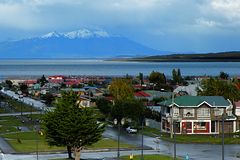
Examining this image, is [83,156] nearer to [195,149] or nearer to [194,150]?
[194,150]

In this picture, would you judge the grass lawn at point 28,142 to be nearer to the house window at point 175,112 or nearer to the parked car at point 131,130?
the parked car at point 131,130

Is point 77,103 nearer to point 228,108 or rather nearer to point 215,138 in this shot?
point 215,138

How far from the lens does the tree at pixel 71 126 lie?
47.9 meters

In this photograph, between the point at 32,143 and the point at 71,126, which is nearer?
the point at 71,126

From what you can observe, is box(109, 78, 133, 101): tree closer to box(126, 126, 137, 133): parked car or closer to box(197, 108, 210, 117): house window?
box(126, 126, 137, 133): parked car

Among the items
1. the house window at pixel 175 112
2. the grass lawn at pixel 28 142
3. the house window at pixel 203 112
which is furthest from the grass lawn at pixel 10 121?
the house window at pixel 203 112

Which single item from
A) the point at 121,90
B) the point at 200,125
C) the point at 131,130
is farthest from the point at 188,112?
the point at 121,90

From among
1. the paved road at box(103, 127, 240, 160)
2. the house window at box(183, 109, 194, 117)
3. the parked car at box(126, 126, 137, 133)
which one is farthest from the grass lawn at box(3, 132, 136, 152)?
the house window at box(183, 109, 194, 117)

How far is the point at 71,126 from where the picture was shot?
47875 millimetres

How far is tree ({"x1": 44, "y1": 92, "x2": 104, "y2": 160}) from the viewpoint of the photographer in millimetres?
47919

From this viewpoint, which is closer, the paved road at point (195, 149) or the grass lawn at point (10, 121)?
the paved road at point (195, 149)

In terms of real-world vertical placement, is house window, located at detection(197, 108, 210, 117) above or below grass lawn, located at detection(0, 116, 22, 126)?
above

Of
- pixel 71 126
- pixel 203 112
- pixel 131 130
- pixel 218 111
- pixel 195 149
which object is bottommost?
pixel 131 130

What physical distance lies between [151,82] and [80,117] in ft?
477
